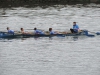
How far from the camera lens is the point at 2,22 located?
70312 millimetres

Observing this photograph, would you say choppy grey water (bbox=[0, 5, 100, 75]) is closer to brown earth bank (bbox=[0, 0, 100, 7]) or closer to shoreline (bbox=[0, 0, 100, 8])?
shoreline (bbox=[0, 0, 100, 8])

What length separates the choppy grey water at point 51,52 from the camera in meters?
36.3

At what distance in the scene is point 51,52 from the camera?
143 ft

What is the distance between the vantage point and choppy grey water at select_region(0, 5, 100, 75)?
36281mm

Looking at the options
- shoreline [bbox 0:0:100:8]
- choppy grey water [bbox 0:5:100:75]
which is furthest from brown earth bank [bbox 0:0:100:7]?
choppy grey water [bbox 0:5:100:75]

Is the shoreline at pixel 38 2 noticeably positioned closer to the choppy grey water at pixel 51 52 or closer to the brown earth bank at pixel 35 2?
the brown earth bank at pixel 35 2

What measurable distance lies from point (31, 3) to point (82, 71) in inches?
2750

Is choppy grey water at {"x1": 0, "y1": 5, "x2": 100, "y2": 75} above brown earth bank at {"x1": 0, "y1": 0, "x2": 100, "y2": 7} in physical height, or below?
below

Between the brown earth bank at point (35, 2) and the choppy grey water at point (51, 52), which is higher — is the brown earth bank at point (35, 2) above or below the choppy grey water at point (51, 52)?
above

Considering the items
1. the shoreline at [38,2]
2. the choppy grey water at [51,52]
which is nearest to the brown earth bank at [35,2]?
the shoreline at [38,2]

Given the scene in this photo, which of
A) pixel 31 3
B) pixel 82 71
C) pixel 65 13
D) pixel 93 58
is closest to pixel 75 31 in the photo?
pixel 93 58

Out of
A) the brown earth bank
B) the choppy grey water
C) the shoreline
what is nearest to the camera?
the choppy grey water

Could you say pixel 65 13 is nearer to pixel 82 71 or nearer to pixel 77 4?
pixel 77 4

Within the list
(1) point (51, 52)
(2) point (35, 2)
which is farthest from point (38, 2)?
(1) point (51, 52)
